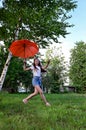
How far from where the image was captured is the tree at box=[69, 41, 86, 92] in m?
93.4

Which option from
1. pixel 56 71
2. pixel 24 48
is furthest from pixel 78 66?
pixel 24 48

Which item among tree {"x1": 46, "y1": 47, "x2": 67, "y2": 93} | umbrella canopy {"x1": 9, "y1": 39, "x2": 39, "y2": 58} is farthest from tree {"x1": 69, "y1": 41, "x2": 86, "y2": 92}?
umbrella canopy {"x1": 9, "y1": 39, "x2": 39, "y2": 58}

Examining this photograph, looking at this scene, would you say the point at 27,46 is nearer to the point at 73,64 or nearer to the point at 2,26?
the point at 2,26

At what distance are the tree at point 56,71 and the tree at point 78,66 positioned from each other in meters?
4.67

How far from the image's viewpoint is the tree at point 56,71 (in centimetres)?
7769

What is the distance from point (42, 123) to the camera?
27.7 feet

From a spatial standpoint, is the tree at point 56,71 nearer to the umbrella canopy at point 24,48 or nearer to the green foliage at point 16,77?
the green foliage at point 16,77

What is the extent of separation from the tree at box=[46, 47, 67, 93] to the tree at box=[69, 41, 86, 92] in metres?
4.67

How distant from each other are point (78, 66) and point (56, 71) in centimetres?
1151

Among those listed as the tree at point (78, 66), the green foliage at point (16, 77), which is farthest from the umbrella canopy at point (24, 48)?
the tree at point (78, 66)

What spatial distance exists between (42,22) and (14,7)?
15935 millimetres

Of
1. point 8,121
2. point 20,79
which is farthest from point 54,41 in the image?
point 20,79

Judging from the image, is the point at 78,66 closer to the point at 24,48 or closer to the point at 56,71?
the point at 56,71

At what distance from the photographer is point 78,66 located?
95688 mm
